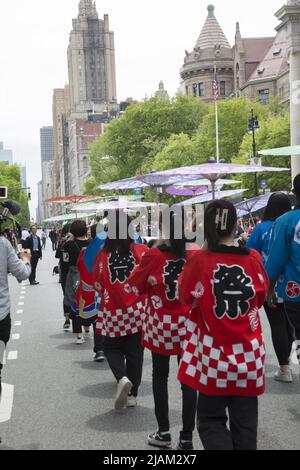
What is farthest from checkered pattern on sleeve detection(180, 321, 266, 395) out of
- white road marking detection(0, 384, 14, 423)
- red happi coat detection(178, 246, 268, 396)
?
white road marking detection(0, 384, 14, 423)

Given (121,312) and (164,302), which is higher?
(164,302)

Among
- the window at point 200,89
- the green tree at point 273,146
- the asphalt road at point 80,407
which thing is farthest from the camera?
the window at point 200,89

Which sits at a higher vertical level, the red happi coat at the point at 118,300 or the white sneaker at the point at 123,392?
the red happi coat at the point at 118,300

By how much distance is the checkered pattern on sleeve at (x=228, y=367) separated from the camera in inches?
159

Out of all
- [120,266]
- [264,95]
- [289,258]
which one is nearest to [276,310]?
[289,258]

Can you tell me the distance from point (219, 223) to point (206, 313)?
530 mm

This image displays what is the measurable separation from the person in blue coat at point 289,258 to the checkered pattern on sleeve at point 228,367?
5.51 ft

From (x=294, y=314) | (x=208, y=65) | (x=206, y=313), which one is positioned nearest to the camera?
(x=206, y=313)

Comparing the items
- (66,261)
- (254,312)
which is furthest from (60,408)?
(66,261)

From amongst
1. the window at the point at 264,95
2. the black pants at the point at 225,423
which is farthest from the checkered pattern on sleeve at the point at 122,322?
the window at the point at 264,95

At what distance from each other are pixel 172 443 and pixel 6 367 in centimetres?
396

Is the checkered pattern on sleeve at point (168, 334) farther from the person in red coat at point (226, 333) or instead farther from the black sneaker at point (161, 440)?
the person in red coat at point (226, 333)

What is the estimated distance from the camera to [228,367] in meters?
4.06

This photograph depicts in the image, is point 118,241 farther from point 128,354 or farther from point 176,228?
point 176,228
